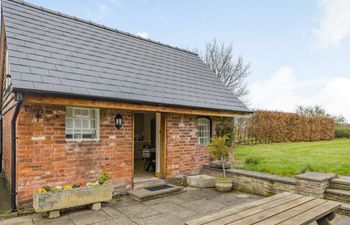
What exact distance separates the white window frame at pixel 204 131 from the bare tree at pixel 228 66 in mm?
13572

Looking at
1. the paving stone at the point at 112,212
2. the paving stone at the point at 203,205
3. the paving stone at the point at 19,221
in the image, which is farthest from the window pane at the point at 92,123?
the paving stone at the point at 203,205

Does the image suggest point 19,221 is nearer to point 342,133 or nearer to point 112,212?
point 112,212

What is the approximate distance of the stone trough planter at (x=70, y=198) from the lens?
16.2 feet

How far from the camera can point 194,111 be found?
827 cm

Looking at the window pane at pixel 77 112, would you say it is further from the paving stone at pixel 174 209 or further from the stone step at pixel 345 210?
the stone step at pixel 345 210

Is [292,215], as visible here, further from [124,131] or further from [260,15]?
Answer: [260,15]

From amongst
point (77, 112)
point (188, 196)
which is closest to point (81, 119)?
point (77, 112)

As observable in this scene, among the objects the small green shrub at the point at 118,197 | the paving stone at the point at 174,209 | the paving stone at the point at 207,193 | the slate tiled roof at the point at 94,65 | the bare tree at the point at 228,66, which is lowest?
the paving stone at the point at 207,193

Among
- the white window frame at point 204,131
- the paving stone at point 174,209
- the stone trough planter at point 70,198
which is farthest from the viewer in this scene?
the white window frame at point 204,131

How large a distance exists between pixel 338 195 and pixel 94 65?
726 cm

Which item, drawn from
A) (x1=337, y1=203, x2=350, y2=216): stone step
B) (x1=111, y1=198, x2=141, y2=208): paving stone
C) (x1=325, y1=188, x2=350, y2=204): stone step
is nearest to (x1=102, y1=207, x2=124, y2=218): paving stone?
(x1=111, y1=198, x2=141, y2=208): paving stone

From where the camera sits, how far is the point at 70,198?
5.29 m

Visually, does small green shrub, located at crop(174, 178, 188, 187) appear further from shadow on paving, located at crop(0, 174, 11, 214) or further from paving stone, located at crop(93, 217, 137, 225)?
shadow on paving, located at crop(0, 174, 11, 214)

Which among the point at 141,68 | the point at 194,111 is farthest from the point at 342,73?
the point at 141,68
